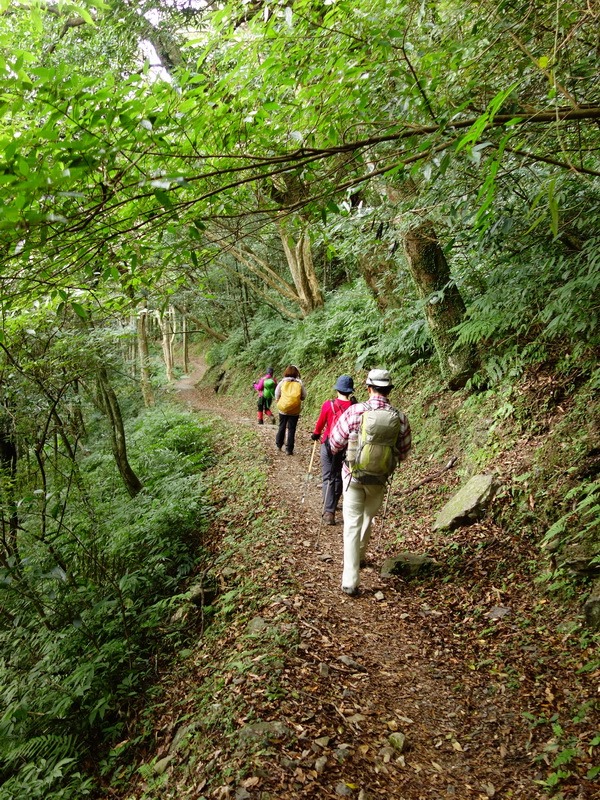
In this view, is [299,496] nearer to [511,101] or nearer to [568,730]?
[568,730]

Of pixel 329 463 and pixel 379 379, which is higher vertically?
pixel 379 379

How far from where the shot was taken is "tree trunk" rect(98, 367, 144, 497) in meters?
9.19

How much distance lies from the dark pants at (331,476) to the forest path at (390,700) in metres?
1.03

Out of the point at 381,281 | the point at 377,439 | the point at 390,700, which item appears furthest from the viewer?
the point at 381,281

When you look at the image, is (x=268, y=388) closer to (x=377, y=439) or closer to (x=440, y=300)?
(x=440, y=300)

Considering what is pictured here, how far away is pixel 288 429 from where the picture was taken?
10836 mm

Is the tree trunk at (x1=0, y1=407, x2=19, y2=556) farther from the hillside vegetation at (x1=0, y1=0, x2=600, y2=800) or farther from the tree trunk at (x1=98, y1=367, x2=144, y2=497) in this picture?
the tree trunk at (x1=98, y1=367, x2=144, y2=497)

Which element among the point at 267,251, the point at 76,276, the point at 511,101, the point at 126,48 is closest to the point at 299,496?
the point at 76,276

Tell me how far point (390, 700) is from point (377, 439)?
2453mm

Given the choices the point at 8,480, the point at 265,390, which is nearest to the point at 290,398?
the point at 265,390

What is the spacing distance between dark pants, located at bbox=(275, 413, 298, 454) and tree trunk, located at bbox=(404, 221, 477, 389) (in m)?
3.69

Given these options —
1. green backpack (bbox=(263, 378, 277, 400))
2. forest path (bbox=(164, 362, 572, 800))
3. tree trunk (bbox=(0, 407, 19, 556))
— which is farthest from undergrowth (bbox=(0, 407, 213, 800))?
green backpack (bbox=(263, 378, 277, 400))

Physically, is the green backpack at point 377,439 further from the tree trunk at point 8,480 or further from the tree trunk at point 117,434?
the tree trunk at point 117,434

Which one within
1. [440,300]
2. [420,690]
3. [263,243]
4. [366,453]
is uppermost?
[263,243]
